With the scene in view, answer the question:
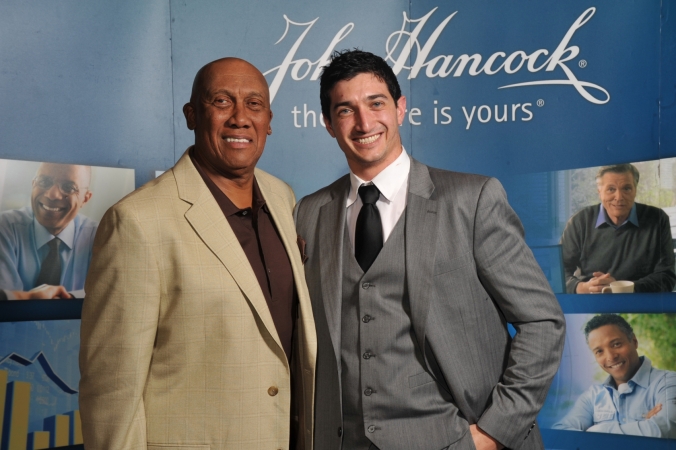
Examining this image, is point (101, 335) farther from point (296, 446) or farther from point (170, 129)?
point (170, 129)

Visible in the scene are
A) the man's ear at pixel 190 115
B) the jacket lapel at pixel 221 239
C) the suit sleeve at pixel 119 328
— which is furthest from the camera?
the man's ear at pixel 190 115

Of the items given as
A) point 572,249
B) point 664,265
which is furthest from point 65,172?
point 664,265

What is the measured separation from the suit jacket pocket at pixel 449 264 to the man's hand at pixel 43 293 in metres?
1.91

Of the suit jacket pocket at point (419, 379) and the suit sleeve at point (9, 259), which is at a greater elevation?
the suit sleeve at point (9, 259)

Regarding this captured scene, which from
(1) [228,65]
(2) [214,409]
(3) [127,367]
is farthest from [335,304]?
(1) [228,65]

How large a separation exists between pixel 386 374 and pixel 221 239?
63cm

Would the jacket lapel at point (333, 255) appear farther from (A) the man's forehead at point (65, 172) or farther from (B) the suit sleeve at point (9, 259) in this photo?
(B) the suit sleeve at point (9, 259)

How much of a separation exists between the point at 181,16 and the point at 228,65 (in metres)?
1.44

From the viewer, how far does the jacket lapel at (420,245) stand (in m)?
2.13

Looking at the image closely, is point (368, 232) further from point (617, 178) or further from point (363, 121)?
point (617, 178)

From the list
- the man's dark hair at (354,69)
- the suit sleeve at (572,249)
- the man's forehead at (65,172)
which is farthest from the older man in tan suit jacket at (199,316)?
the suit sleeve at (572,249)

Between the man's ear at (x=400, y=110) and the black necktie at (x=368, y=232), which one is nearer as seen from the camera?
the black necktie at (x=368, y=232)

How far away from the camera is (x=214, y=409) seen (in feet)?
6.65

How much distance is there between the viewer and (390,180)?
235 centimetres
